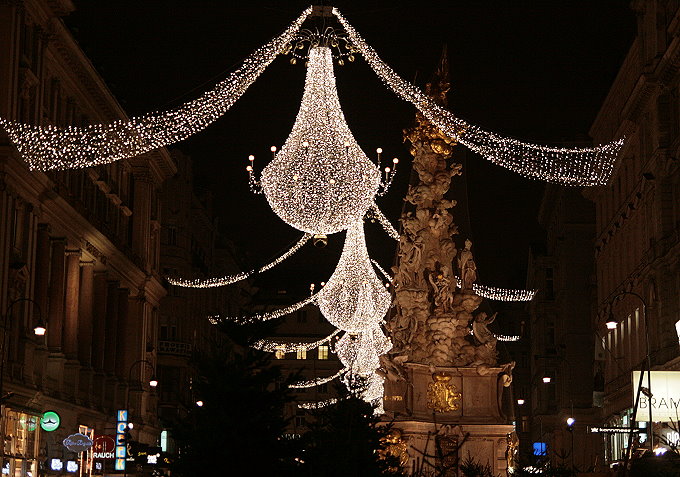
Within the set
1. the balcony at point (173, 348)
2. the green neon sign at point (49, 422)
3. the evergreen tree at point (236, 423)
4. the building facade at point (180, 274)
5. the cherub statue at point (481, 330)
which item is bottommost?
the evergreen tree at point (236, 423)

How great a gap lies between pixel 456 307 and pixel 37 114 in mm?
18427

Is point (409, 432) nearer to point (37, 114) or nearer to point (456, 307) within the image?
point (456, 307)

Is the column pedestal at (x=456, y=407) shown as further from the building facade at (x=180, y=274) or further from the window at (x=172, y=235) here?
the window at (x=172, y=235)

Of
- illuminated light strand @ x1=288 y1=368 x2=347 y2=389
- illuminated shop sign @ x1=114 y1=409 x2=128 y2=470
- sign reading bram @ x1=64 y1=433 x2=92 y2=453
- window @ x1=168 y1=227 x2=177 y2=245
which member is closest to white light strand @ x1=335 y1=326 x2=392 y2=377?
illuminated light strand @ x1=288 y1=368 x2=347 y2=389

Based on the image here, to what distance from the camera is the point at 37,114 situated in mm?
50656

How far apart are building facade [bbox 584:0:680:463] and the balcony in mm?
30152

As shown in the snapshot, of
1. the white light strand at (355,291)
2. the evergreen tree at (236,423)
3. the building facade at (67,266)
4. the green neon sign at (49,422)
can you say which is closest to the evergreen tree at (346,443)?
the evergreen tree at (236,423)

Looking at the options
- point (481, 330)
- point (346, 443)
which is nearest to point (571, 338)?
point (481, 330)

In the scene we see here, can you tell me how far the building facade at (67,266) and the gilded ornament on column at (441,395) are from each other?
40.2ft

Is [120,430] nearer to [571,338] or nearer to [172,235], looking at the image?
[172,235]

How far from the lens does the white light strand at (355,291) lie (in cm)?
4975

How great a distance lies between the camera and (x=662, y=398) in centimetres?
3934

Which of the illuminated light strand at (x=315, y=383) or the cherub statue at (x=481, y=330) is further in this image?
the cherub statue at (x=481, y=330)

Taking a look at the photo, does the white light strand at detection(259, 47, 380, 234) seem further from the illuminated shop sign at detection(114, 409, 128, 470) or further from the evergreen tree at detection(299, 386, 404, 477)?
the illuminated shop sign at detection(114, 409, 128, 470)
